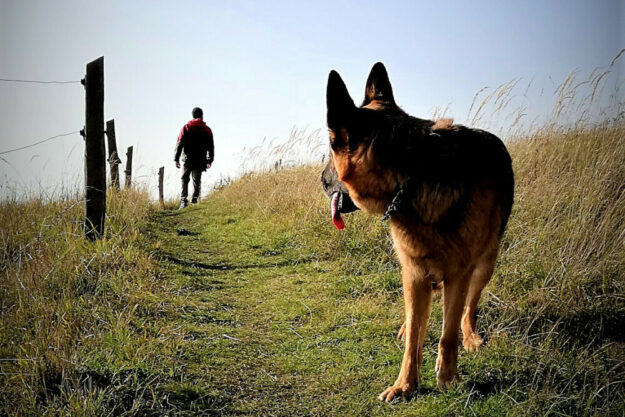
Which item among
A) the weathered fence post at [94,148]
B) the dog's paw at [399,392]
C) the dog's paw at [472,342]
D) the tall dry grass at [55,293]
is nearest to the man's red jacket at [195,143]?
the tall dry grass at [55,293]

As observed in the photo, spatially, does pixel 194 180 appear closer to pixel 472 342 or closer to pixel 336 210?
pixel 336 210

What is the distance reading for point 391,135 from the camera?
2.73m

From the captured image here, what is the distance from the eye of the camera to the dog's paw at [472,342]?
11.0ft

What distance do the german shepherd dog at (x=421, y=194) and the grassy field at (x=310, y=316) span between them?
0.46 metres

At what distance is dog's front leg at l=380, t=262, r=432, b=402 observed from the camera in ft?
9.40

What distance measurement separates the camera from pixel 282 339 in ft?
12.9

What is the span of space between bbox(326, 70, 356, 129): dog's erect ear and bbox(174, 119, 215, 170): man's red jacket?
31.5ft

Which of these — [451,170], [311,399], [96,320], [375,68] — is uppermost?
[375,68]

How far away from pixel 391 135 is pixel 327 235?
3.50m

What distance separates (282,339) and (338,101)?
6.91ft

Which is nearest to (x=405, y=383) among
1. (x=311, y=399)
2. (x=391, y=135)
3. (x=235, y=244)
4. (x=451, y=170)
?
(x=311, y=399)

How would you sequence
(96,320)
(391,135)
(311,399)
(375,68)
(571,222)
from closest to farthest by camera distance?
(391,135) < (311,399) < (375,68) < (96,320) < (571,222)

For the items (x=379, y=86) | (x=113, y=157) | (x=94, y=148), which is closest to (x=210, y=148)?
(x=113, y=157)

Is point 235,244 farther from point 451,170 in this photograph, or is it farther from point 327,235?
point 451,170
